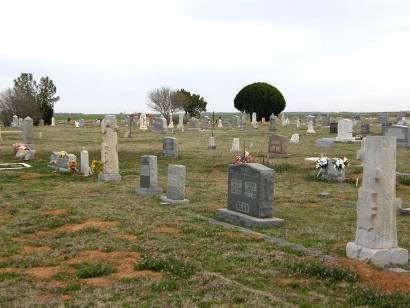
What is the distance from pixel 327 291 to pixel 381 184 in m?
2.55

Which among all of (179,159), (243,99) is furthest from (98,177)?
(243,99)

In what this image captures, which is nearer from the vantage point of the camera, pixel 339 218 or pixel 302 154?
pixel 339 218

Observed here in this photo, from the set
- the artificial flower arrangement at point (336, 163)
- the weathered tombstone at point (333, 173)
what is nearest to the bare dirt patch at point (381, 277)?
the artificial flower arrangement at point (336, 163)

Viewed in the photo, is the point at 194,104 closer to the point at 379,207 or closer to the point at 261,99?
the point at 261,99

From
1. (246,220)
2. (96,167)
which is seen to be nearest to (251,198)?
(246,220)

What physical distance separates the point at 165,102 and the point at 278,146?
43751 millimetres

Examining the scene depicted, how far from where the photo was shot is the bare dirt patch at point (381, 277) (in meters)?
7.80

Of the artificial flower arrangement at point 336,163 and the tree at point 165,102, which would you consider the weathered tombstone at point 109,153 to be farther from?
the tree at point 165,102

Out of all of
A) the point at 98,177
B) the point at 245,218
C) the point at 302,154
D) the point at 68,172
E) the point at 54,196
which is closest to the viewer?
the point at 245,218

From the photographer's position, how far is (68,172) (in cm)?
2244

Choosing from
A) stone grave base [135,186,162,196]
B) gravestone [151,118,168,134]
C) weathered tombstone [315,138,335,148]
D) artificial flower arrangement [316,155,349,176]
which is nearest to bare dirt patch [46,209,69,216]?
stone grave base [135,186,162,196]

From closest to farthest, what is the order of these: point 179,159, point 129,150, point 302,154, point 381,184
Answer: point 381,184 < point 179,159 < point 302,154 < point 129,150

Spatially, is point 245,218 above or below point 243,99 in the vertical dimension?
below

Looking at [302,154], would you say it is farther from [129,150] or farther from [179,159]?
[129,150]
